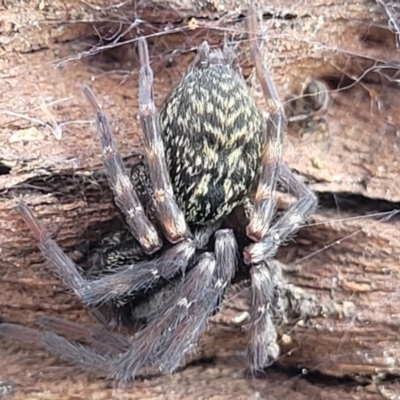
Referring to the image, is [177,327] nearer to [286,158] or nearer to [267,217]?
[267,217]

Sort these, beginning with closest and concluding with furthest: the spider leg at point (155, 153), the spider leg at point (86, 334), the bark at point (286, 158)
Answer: the spider leg at point (155, 153)
the bark at point (286, 158)
the spider leg at point (86, 334)

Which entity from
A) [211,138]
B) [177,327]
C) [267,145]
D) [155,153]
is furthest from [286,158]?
[177,327]

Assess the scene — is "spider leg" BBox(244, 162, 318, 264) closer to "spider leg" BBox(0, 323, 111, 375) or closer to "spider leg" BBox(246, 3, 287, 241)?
"spider leg" BBox(246, 3, 287, 241)

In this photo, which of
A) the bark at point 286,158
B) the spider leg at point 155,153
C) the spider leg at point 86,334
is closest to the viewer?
the spider leg at point 155,153

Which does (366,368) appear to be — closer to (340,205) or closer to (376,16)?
(340,205)

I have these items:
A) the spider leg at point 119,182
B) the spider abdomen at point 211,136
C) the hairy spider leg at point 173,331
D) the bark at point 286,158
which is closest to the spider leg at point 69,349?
the hairy spider leg at point 173,331

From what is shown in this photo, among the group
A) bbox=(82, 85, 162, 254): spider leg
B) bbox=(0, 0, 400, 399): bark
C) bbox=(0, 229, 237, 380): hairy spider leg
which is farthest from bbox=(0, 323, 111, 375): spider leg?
bbox=(82, 85, 162, 254): spider leg

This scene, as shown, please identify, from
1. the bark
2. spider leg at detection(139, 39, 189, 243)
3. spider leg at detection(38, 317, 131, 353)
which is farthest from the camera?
spider leg at detection(38, 317, 131, 353)

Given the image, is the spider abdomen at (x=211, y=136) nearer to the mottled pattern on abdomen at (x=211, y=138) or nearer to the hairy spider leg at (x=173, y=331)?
the mottled pattern on abdomen at (x=211, y=138)
